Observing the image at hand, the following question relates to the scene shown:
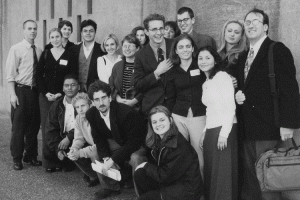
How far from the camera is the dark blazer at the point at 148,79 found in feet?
13.3

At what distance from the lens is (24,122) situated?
5391 millimetres

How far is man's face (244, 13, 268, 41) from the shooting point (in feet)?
11.0

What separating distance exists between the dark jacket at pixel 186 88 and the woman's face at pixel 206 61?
144 mm

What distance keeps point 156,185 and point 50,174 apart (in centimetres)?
196

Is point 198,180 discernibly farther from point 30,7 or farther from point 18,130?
point 30,7

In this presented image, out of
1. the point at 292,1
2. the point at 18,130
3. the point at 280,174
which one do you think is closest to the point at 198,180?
the point at 280,174

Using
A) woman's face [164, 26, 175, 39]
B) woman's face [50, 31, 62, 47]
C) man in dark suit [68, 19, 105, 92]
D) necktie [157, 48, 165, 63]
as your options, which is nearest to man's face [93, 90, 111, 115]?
necktie [157, 48, 165, 63]

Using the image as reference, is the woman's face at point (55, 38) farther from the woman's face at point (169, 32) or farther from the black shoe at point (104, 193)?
the black shoe at point (104, 193)

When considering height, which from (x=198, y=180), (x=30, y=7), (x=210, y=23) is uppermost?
(x=30, y=7)

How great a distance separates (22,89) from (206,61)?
9.37ft

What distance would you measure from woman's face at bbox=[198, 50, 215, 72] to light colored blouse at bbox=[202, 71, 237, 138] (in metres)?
0.11

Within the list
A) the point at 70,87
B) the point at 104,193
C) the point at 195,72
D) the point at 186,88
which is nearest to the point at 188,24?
the point at 195,72

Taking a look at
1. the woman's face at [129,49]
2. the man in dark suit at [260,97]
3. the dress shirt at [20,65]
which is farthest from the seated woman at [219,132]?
the dress shirt at [20,65]

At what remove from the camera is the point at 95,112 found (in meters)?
4.32
